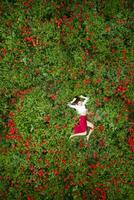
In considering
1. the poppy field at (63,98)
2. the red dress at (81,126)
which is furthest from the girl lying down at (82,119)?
the poppy field at (63,98)

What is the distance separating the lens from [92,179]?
1179cm

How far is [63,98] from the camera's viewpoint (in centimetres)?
1184

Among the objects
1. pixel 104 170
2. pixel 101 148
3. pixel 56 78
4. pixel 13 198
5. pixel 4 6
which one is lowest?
pixel 13 198

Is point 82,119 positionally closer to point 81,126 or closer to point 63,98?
point 81,126

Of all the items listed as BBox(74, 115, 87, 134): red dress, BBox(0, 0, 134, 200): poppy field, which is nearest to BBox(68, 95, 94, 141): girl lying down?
BBox(74, 115, 87, 134): red dress

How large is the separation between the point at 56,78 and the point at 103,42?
228 centimetres

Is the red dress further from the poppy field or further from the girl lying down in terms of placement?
the poppy field

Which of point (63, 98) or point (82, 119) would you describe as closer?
point (82, 119)

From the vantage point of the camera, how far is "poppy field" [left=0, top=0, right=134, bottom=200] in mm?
11695

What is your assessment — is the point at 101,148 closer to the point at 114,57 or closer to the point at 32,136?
the point at 32,136

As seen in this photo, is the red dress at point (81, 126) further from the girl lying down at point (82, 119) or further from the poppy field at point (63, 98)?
the poppy field at point (63, 98)

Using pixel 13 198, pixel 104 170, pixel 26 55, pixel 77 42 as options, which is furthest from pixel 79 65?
pixel 13 198

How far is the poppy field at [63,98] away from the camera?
1170 cm

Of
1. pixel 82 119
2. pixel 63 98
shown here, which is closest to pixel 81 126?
pixel 82 119
